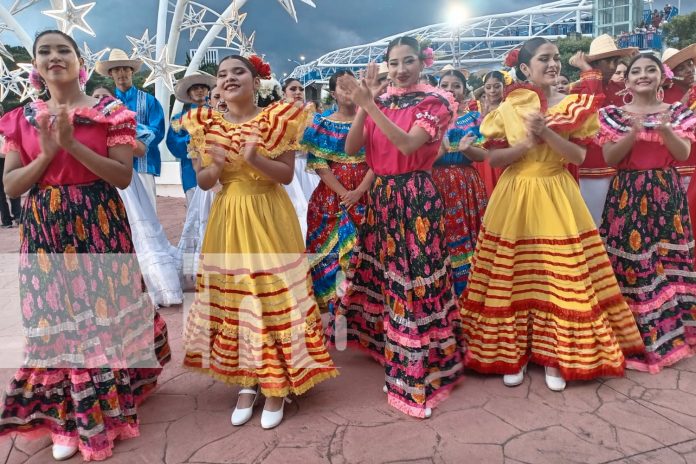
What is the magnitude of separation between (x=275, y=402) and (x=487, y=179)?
3414mm

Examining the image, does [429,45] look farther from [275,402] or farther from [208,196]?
[208,196]

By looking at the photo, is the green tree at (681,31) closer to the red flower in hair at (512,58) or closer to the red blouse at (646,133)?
the red blouse at (646,133)

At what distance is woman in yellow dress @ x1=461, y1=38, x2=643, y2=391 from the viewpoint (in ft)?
9.94

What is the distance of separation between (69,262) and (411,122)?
71.2 inches

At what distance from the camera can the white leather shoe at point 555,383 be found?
10.2 ft

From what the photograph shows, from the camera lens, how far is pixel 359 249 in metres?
3.39

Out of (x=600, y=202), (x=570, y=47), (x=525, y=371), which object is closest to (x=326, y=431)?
(x=525, y=371)

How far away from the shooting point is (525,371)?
132 inches

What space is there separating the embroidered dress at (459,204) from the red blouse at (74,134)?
243 cm

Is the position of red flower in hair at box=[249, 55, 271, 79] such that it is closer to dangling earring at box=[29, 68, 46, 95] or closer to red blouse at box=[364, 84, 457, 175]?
red blouse at box=[364, 84, 457, 175]

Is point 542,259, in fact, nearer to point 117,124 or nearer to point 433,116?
point 433,116

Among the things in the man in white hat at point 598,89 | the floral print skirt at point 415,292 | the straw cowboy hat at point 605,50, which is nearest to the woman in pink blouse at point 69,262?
the floral print skirt at point 415,292

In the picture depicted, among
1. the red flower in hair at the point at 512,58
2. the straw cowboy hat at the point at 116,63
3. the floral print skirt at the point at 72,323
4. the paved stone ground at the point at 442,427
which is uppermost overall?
the straw cowboy hat at the point at 116,63

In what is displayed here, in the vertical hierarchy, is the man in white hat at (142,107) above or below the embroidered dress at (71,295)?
above
